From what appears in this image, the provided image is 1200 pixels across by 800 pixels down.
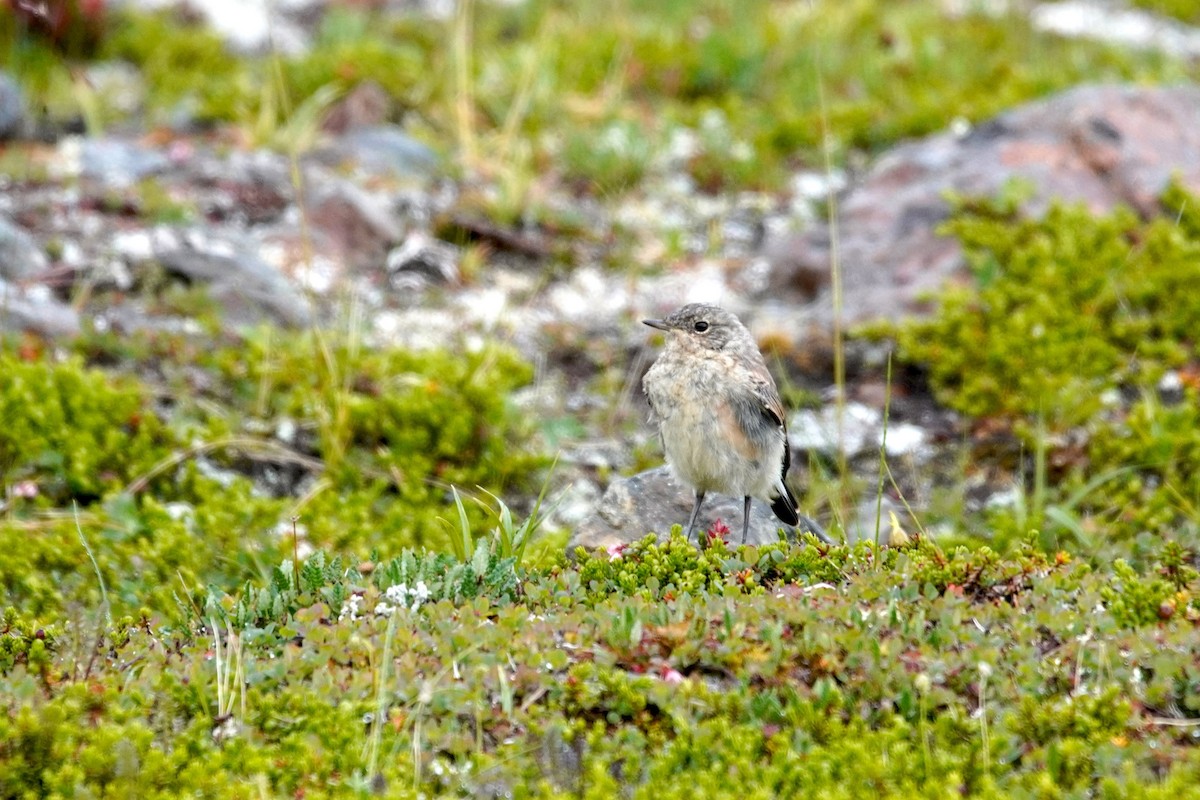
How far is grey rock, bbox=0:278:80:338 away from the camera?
9273 mm

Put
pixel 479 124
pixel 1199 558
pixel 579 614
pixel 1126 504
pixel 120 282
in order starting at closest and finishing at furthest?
pixel 579 614
pixel 1199 558
pixel 1126 504
pixel 120 282
pixel 479 124

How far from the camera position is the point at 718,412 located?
7297 millimetres

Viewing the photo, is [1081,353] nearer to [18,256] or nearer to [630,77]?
[630,77]

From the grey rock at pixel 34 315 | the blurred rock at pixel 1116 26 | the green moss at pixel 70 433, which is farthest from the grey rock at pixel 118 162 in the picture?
the blurred rock at pixel 1116 26

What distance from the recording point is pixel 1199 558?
23.1 feet

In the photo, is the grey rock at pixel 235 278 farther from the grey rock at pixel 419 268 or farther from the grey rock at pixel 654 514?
the grey rock at pixel 654 514

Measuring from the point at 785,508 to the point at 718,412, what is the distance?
69cm

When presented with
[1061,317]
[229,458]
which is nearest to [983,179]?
[1061,317]

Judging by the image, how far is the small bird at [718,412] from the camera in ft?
23.4

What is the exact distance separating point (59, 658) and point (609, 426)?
187 inches

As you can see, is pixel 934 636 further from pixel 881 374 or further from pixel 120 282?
pixel 120 282

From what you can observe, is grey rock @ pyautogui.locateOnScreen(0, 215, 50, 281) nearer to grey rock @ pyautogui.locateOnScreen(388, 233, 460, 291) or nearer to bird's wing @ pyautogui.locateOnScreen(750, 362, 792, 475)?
grey rock @ pyautogui.locateOnScreen(388, 233, 460, 291)

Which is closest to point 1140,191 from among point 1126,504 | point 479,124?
point 1126,504

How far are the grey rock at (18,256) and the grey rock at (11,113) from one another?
2.56m
